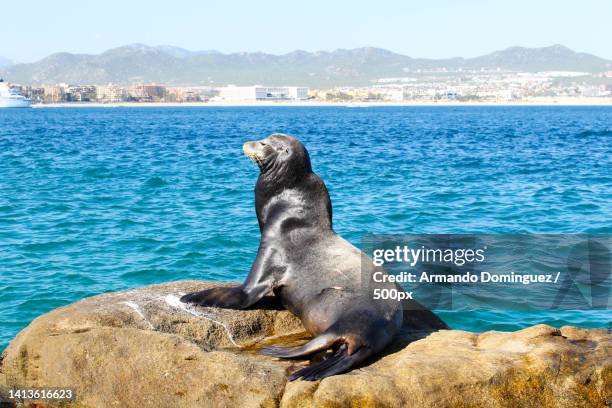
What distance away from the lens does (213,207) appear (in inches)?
785

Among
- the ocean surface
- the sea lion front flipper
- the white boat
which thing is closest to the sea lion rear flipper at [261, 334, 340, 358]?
the sea lion front flipper

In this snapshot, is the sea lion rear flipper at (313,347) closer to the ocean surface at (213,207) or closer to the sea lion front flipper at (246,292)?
the sea lion front flipper at (246,292)

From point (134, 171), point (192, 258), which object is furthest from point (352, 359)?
point (134, 171)

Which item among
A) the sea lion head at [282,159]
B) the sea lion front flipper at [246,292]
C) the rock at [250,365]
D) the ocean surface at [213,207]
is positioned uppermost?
the sea lion head at [282,159]

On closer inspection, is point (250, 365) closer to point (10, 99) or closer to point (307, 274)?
point (307, 274)

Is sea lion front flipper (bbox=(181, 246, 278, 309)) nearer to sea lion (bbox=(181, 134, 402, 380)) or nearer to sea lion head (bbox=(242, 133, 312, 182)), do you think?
sea lion (bbox=(181, 134, 402, 380))

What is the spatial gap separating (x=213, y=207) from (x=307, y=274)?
43.0 feet

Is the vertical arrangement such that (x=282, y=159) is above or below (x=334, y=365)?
above

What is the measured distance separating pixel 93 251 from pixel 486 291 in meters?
6.85

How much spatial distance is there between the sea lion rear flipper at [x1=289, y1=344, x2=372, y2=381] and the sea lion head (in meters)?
2.08

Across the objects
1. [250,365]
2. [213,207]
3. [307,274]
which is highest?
[307,274]

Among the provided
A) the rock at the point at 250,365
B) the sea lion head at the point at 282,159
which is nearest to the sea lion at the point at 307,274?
the sea lion head at the point at 282,159

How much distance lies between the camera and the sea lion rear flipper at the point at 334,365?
5609 mm

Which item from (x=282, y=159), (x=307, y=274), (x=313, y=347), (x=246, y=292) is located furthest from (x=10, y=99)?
(x=313, y=347)
